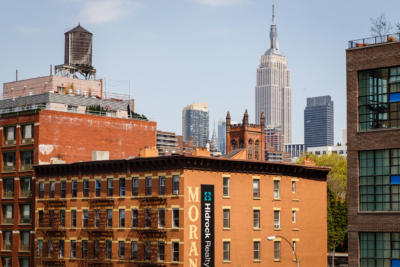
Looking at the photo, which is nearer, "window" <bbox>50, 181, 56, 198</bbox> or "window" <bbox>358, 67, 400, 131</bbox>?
"window" <bbox>358, 67, 400, 131</bbox>

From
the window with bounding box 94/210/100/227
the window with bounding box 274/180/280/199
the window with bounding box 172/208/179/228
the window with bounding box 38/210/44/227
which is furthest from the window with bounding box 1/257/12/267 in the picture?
the window with bounding box 274/180/280/199

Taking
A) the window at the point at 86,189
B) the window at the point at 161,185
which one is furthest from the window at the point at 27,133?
the window at the point at 161,185

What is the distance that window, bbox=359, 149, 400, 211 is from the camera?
55969mm

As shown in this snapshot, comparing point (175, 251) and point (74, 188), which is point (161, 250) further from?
point (74, 188)

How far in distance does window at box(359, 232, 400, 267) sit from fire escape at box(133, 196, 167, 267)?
22520 mm

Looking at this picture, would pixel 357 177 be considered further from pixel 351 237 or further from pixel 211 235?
pixel 211 235

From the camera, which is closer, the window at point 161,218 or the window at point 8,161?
the window at point 161,218

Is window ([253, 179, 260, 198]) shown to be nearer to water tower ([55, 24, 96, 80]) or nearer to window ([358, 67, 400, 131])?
window ([358, 67, 400, 131])

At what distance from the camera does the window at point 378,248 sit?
5559cm

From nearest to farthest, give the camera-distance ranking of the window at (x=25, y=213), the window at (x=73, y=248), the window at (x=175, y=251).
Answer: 1. the window at (x=175, y=251)
2. the window at (x=73, y=248)
3. the window at (x=25, y=213)

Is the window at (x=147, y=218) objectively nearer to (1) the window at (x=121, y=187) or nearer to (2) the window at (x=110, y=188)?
(1) the window at (x=121, y=187)

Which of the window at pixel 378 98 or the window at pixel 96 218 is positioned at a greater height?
the window at pixel 378 98

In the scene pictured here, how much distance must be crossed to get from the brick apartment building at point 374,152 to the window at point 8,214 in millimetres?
50029

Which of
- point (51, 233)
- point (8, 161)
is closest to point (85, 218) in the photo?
point (51, 233)
